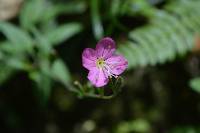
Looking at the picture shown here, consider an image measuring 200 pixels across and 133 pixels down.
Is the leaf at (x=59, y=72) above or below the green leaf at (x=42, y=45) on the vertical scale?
below

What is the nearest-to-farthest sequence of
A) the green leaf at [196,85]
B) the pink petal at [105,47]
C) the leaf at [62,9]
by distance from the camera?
the pink petal at [105,47]
the green leaf at [196,85]
the leaf at [62,9]

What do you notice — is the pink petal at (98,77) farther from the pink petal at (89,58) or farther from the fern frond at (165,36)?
the fern frond at (165,36)

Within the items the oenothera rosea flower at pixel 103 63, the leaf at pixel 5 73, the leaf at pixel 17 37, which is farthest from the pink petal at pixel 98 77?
the leaf at pixel 5 73

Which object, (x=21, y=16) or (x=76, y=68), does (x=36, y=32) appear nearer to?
(x=21, y=16)

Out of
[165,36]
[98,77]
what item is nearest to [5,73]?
[165,36]

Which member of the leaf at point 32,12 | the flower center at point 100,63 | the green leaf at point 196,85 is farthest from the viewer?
the leaf at point 32,12

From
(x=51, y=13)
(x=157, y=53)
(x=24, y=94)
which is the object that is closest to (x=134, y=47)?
(x=157, y=53)
